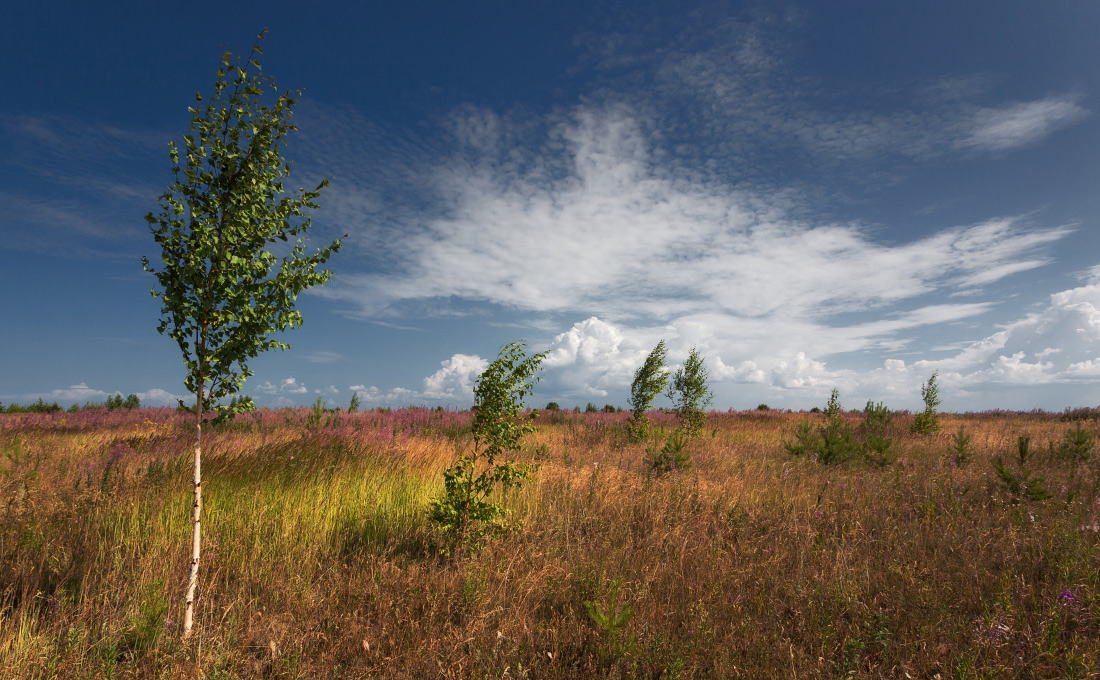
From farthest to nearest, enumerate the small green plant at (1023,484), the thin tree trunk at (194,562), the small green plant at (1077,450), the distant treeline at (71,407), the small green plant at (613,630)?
the distant treeline at (71,407), the small green plant at (1077,450), the small green plant at (1023,484), the thin tree trunk at (194,562), the small green plant at (613,630)

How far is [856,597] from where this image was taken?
4480mm

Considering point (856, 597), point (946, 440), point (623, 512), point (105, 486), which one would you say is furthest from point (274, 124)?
point (946, 440)

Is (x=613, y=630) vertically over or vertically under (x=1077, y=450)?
under

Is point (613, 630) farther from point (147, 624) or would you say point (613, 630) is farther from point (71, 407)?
point (71, 407)

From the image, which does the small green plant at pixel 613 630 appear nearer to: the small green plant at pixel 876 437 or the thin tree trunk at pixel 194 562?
the thin tree trunk at pixel 194 562

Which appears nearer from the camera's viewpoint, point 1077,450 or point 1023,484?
point 1023,484

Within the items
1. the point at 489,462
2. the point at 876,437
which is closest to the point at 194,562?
the point at 489,462

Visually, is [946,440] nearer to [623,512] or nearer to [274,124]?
[623,512]

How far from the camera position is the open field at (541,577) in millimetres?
3586

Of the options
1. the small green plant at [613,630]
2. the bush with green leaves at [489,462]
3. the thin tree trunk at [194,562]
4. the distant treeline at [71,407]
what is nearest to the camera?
the small green plant at [613,630]

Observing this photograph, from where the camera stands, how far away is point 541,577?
469 cm

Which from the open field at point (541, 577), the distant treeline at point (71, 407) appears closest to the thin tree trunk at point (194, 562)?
the open field at point (541, 577)

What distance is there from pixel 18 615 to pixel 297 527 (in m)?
2.27

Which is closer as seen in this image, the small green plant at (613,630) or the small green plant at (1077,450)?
the small green plant at (613,630)
